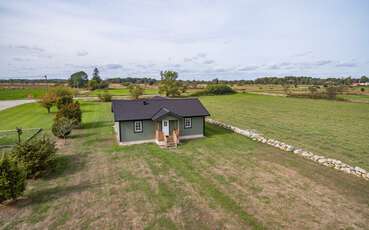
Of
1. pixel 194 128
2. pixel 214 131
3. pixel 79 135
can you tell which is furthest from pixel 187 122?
pixel 79 135

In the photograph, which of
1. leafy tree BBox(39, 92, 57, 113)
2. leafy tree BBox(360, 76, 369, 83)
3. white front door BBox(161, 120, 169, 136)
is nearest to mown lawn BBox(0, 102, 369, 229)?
white front door BBox(161, 120, 169, 136)

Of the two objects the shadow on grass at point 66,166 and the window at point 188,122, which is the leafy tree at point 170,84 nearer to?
the window at point 188,122

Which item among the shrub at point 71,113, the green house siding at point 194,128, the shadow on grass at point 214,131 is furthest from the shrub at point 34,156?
the shadow on grass at point 214,131

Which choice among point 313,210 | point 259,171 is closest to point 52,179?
point 259,171

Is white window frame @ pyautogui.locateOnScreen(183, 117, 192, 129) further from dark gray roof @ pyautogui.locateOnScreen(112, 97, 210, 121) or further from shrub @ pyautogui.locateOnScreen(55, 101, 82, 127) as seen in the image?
shrub @ pyautogui.locateOnScreen(55, 101, 82, 127)

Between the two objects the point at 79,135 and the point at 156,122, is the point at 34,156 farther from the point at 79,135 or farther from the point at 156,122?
the point at 79,135
